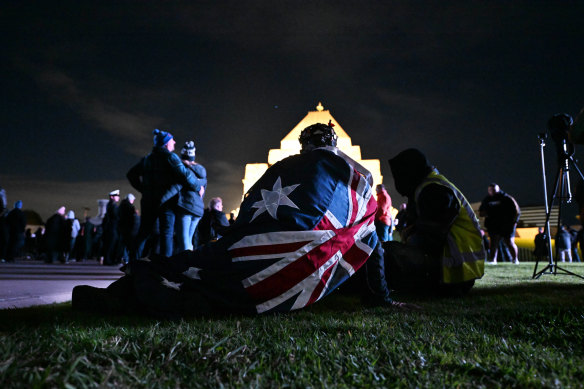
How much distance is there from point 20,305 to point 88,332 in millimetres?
1636

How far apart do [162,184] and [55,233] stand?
8.77 metres

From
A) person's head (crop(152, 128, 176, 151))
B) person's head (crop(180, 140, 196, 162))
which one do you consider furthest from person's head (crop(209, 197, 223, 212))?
person's head (crop(152, 128, 176, 151))

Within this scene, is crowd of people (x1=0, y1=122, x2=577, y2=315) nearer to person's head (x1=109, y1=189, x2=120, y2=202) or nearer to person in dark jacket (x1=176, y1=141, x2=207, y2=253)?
person in dark jacket (x1=176, y1=141, x2=207, y2=253)

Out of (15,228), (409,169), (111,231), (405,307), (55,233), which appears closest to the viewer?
(405,307)

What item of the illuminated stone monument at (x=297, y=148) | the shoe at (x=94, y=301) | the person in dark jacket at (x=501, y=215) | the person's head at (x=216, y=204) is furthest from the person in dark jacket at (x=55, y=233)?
the illuminated stone monument at (x=297, y=148)

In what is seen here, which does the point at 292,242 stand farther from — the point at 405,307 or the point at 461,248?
the point at 461,248

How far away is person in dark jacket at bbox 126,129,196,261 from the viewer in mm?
4652

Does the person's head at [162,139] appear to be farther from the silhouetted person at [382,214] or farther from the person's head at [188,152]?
the silhouetted person at [382,214]

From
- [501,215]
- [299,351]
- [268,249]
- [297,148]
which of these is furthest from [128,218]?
[297,148]

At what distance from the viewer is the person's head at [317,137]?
278cm

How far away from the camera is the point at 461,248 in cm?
318

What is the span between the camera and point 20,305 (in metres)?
2.79

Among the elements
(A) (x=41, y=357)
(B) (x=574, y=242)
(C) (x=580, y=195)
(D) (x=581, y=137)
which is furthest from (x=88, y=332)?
(B) (x=574, y=242)

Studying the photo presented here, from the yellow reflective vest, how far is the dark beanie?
333cm
